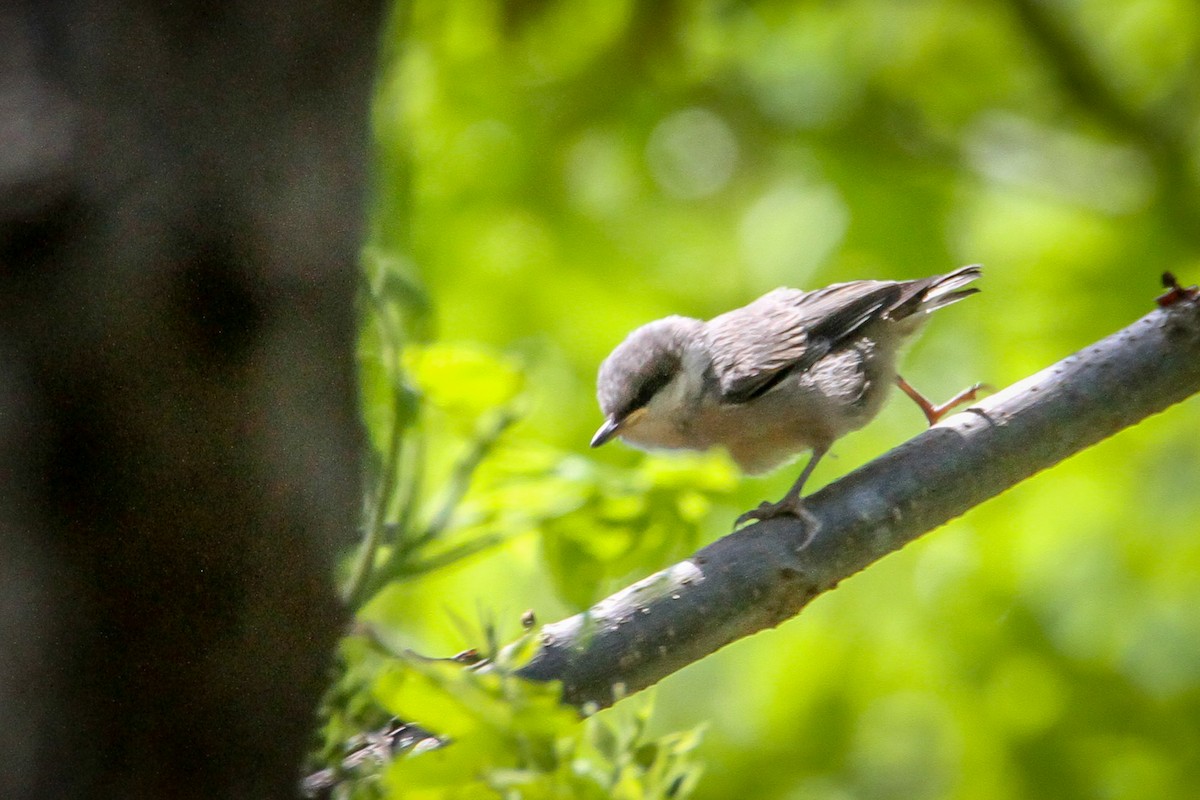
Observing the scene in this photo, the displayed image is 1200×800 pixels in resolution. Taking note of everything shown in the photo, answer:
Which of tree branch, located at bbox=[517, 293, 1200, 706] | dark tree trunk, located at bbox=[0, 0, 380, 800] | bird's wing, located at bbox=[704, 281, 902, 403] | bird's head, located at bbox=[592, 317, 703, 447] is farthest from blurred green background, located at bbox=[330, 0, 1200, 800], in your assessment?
dark tree trunk, located at bbox=[0, 0, 380, 800]

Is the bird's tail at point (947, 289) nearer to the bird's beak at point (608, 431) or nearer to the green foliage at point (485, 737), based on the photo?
the bird's beak at point (608, 431)

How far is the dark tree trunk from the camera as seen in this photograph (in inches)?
38.8

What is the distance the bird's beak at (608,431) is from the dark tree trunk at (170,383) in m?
1.72

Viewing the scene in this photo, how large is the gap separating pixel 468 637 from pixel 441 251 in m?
3.02

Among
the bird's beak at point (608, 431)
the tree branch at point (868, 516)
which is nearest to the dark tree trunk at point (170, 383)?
the tree branch at point (868, 516)

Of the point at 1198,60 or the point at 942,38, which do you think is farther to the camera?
the point at 942,38

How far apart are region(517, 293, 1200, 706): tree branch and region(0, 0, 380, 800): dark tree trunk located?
0.47 metres

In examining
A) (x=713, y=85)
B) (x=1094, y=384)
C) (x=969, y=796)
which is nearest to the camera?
(x=1094, y=384)

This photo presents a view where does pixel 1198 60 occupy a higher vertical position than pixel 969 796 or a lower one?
higher

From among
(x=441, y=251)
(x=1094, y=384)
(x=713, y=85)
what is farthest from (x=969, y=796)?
(x=713, y=85)

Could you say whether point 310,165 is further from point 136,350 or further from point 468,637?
point 468,637

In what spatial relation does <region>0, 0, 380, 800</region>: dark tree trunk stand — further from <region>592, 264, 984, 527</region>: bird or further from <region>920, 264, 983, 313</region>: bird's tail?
<region>920, 264, 983, 313</region>: bird's tail

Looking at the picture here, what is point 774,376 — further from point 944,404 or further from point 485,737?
point 485,737

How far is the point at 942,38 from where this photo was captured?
4844 millimetres
